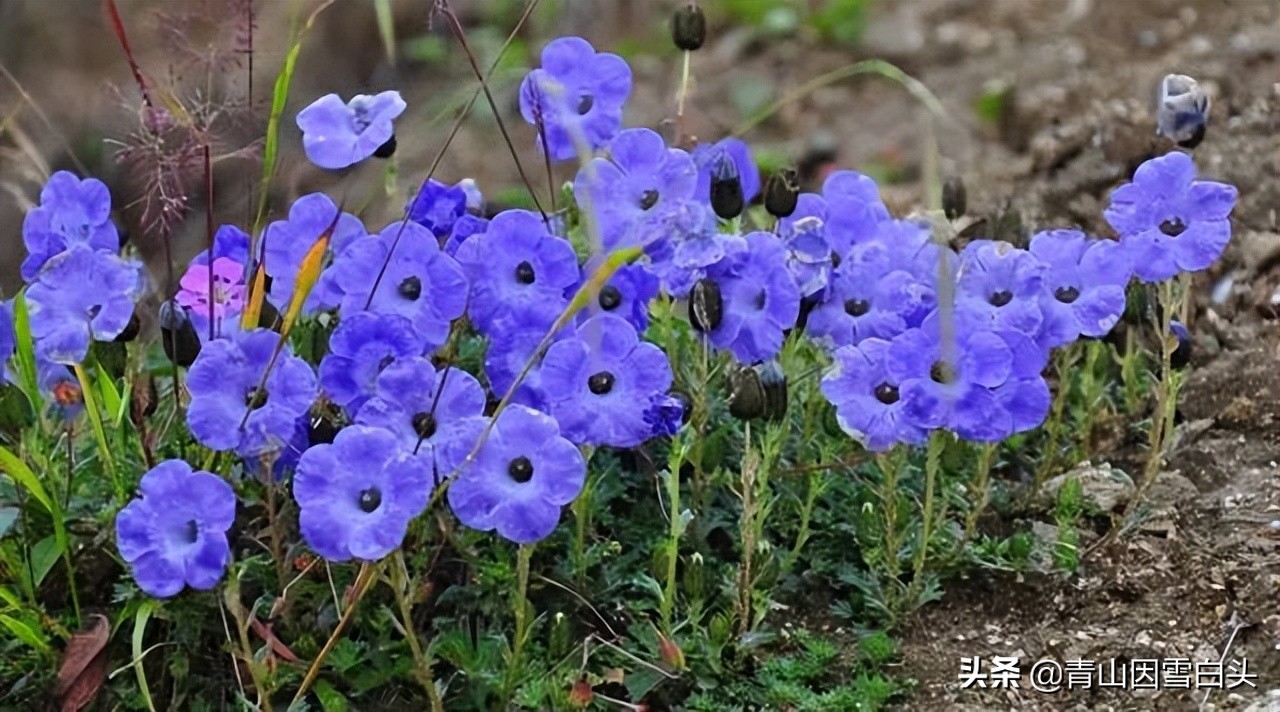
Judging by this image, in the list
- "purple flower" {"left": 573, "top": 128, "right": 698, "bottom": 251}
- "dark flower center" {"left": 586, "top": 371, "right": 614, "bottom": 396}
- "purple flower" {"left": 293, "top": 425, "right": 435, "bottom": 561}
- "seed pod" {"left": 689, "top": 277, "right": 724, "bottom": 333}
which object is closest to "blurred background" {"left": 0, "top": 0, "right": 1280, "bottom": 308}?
"purple flower" {"left": 573, "top": 128, "right": 698, "bottom": 251}

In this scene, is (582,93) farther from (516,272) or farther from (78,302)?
(78,302)

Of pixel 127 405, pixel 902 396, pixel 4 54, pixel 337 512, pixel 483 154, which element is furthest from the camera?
pixel 4 54

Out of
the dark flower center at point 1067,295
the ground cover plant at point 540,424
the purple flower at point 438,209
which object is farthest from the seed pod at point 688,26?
the dark flower center at point 1067,295

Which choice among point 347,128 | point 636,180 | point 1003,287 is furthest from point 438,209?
point 1003,287

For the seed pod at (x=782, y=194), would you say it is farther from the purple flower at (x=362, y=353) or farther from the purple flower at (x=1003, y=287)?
the purple flower at (x=362, y=353)

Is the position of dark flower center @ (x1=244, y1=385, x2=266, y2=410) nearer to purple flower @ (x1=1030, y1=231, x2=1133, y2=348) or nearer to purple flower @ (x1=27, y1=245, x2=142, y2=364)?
purple flower @ (x1=27, y1=245, x2=142, y2=364)

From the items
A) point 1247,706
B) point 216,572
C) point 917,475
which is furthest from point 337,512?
point 1247,706

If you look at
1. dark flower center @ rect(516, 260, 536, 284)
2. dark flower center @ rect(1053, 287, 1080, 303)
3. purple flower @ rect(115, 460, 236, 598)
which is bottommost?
purple flower @ rect(115, 460, 236, 598)

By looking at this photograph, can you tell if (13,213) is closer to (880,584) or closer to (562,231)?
(562,231)
